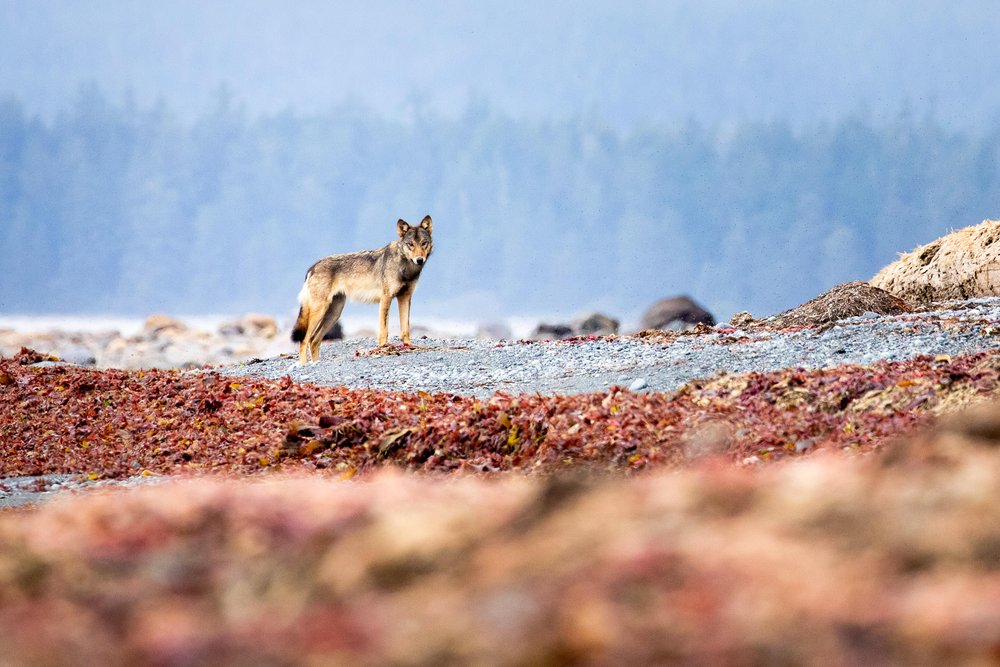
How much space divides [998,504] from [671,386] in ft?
Result: 28.2

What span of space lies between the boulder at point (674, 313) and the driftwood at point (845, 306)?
6320mm

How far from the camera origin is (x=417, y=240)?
1617 centimetres

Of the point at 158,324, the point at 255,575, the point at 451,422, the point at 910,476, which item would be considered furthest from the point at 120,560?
the point at 158,324

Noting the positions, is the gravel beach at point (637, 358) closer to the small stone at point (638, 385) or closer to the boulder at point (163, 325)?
the small stone at point (638, 385)

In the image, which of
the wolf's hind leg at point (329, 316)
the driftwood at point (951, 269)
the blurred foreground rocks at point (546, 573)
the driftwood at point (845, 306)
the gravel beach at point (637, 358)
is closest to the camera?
the blurred foreground rocks at point (546, 573)

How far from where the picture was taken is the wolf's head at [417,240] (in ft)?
52.9

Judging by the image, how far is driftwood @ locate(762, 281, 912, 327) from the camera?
18688 mm

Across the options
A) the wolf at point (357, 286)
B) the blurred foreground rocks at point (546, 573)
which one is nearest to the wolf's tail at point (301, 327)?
the wolf at point (357, 286)

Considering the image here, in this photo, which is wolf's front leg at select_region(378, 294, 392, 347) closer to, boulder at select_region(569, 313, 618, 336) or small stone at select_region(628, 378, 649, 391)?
small stone at select_region(628, 378, 649, 391)

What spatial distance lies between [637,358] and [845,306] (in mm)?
6548

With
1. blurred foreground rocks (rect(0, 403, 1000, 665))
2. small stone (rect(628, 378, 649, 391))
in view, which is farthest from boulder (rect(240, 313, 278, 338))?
blurred foreground rocks (rect(0, 403, 1000, 665))

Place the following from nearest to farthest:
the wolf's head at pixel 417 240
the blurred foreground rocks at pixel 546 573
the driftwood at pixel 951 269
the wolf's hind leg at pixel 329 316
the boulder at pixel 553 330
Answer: the blurred foreground rocks at pixel 546 573, the wolf's head at pixel 417 240, the wolf's hind leg at pixel 329 316, the driftwood at pixel 951 269, the boulder at pixel 553 330

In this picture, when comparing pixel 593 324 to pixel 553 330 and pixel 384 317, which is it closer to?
pixel 553 330

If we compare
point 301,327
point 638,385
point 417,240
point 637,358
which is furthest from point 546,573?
point 301,327
